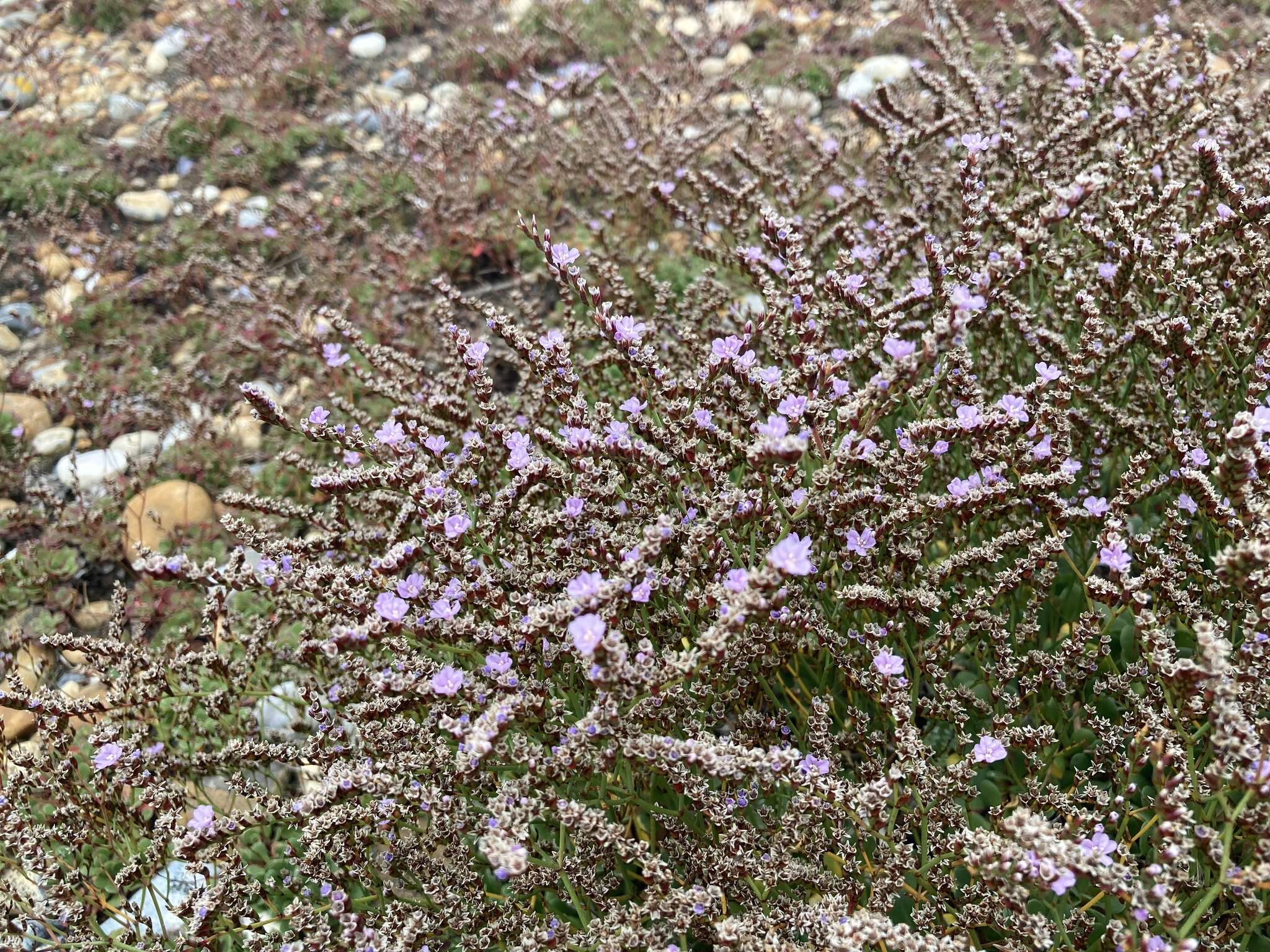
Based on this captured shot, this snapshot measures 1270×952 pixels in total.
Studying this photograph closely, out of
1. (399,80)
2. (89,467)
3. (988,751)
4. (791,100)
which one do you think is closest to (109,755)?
→ (988,751)

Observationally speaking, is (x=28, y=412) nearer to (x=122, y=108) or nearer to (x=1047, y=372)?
(x=122, y=108)

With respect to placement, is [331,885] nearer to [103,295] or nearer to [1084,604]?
[1084,604]

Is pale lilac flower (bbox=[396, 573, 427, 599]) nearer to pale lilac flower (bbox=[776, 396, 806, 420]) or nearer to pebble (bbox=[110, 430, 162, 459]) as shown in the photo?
pale lilac flower (bbox=[776, 396, 806, 420])

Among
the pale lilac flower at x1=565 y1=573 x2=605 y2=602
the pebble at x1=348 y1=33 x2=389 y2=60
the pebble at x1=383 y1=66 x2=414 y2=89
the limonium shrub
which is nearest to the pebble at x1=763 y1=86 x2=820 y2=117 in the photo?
the pebble at x1=383 y1=66 x2=414 y2=89

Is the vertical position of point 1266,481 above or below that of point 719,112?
above

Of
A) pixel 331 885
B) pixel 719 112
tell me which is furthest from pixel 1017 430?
pixel 719 112

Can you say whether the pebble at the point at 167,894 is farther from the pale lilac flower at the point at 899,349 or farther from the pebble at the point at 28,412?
the pebble at the point at 28,412
